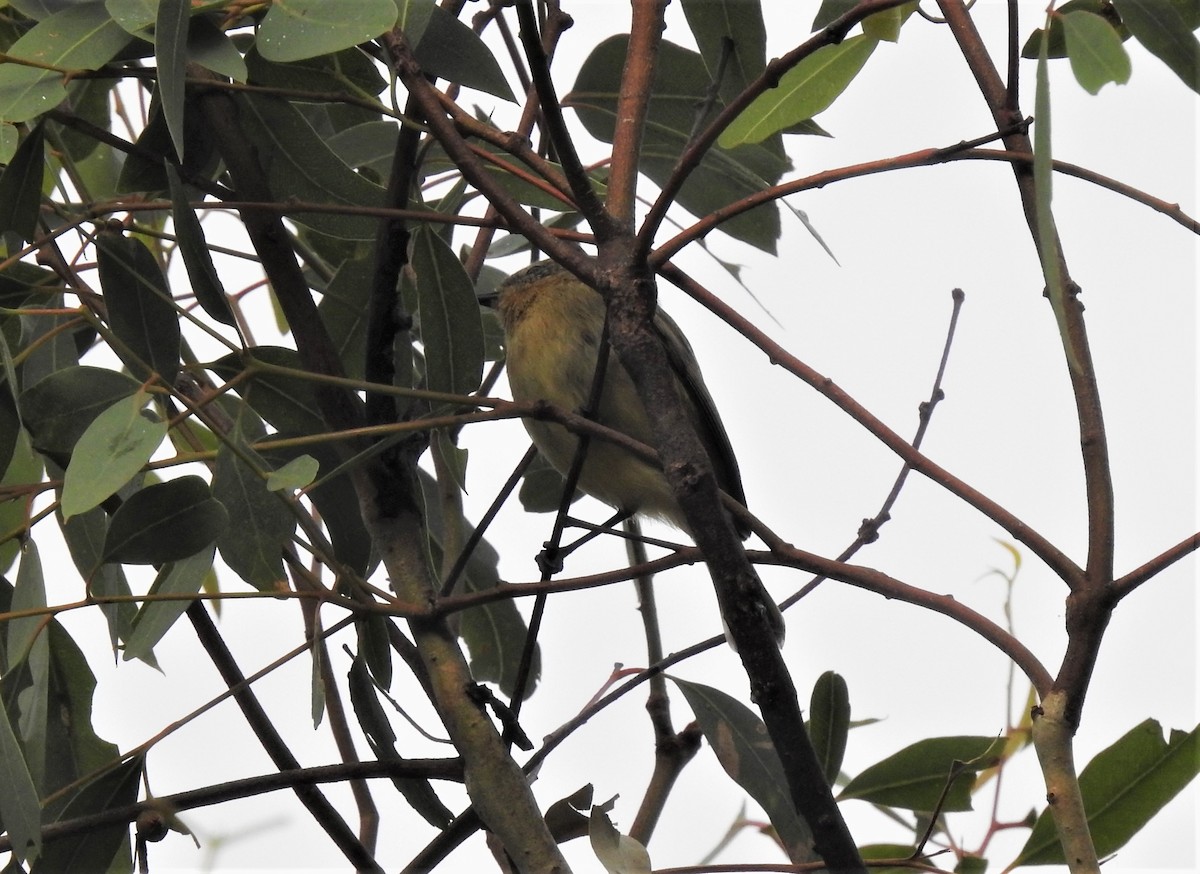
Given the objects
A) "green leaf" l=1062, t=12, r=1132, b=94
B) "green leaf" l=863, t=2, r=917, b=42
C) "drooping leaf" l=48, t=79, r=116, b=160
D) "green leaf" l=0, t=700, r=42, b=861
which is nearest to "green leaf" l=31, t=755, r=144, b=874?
"green leaf" l=0, t=700, r=42, b=861

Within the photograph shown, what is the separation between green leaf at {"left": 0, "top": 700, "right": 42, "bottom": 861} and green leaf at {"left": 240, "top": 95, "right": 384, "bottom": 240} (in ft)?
2.61

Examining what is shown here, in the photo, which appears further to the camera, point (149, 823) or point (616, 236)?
point (149, 823)

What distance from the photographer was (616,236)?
1.32 metres

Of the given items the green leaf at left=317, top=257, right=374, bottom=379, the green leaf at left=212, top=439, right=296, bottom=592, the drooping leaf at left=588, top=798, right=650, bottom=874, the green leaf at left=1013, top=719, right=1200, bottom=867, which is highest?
the green leaf at left=317, top=257, right=374, bottom=379

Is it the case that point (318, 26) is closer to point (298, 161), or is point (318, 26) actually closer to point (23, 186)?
point (298, 161)

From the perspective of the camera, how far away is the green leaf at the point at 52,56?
1485mm

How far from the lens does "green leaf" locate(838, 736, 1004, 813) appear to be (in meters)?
1.89

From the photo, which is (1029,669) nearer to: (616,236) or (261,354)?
(616,236)

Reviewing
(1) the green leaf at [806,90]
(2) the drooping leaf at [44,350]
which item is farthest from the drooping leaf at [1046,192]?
(2) the drooping leaf at [44,350]

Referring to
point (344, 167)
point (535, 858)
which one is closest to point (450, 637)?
point (535, 858)

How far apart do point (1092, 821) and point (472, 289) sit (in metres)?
1.07

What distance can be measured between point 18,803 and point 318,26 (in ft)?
3.04

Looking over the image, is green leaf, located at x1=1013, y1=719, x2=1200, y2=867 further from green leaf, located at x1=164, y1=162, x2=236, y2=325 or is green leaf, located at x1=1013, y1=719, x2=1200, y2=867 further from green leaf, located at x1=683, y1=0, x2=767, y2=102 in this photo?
green leaf, located at x1=164, y1=162, x2=236, y2=325

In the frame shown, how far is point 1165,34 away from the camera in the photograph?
1323 millimetres
